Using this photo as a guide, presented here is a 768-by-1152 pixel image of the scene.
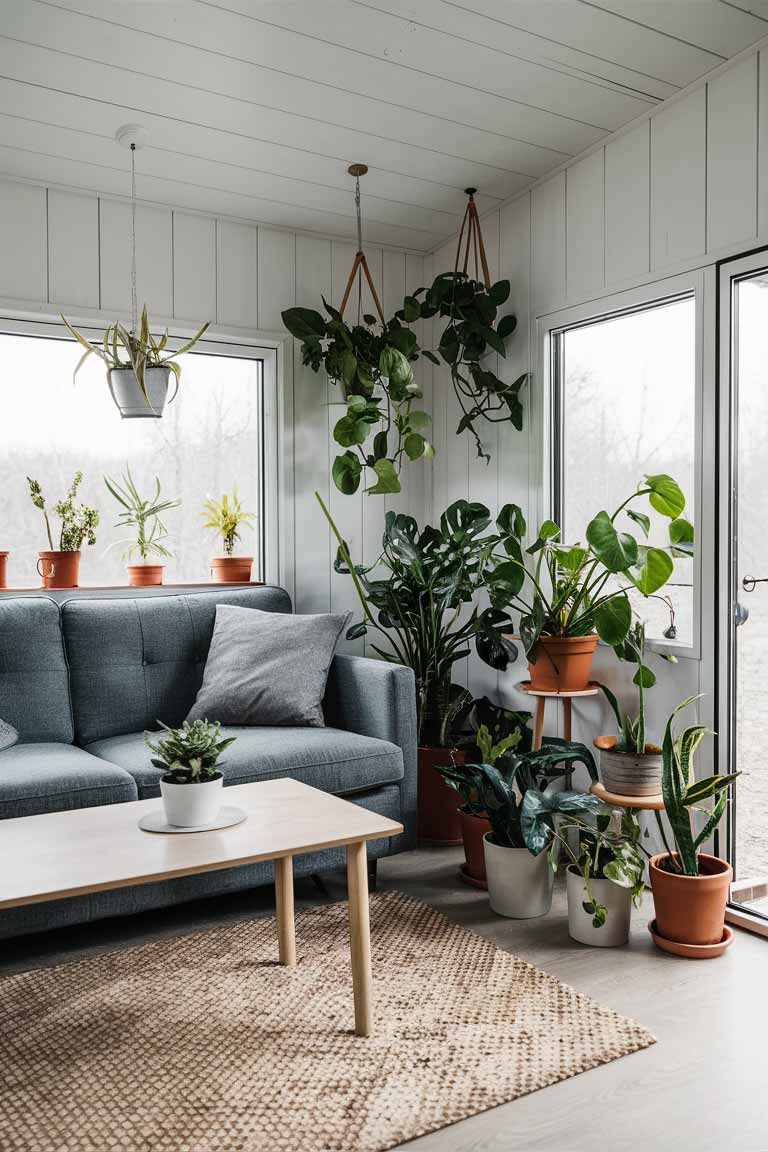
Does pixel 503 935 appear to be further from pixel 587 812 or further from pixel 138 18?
pixel 138 18

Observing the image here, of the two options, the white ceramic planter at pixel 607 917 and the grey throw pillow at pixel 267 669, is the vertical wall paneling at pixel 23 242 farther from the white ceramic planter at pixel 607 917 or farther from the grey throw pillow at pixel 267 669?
the white ceramic planter at pixel 607 917

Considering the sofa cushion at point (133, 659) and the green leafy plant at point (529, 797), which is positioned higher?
the sofa cushion at point (133, 659)

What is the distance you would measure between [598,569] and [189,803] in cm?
186

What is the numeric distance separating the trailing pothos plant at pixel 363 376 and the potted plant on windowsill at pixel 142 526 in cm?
76

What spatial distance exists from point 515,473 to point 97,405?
1.68 m

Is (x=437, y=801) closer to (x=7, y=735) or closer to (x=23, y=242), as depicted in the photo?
(x=7, y=735)

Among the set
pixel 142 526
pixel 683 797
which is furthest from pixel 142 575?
pixel 683 797

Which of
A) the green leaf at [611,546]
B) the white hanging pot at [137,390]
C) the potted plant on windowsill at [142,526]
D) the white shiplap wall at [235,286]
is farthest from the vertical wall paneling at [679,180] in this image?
the potted plant on windowsill at [142,526]

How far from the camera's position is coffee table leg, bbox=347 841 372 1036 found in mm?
1944

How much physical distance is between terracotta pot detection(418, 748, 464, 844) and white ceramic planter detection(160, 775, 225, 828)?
153 centimetres

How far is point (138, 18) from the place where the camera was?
7.64 feet

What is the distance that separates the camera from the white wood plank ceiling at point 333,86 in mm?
2352

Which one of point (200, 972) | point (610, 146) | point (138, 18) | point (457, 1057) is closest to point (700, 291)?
point (610, 146)

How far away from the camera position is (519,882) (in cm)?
264
